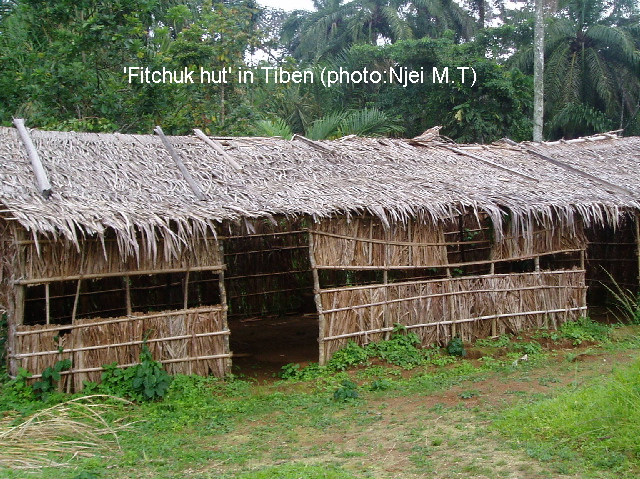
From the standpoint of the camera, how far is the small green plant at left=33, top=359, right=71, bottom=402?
257 inches

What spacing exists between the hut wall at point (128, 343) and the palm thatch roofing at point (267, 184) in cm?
91

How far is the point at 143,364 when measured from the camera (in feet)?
22.7

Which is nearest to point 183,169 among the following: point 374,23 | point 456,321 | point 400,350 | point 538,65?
point 400,350

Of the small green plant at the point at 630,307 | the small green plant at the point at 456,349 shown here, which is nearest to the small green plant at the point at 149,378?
the small green plant at the point at 456,349

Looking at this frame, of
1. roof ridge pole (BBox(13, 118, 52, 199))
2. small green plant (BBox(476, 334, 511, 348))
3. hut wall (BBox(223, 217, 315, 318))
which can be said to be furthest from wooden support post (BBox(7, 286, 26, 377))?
small green plant (BBox(476, 334, 511, 348))

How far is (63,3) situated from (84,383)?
765cm

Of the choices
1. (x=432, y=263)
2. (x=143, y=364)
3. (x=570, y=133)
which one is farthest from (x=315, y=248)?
(x=570, y=133)

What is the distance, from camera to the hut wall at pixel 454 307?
26.1 feet

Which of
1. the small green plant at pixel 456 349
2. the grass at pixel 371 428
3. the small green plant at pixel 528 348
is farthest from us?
the small green plant at pixel 528 348

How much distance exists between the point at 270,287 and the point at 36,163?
4.92m

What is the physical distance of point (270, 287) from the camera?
11.4 m

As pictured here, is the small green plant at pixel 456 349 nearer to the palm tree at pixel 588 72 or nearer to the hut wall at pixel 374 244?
the hut wall at pixel 374 244

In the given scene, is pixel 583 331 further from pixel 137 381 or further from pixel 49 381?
pixel 49 381

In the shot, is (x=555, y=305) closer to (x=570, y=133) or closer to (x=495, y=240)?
(x=495, y=240)
